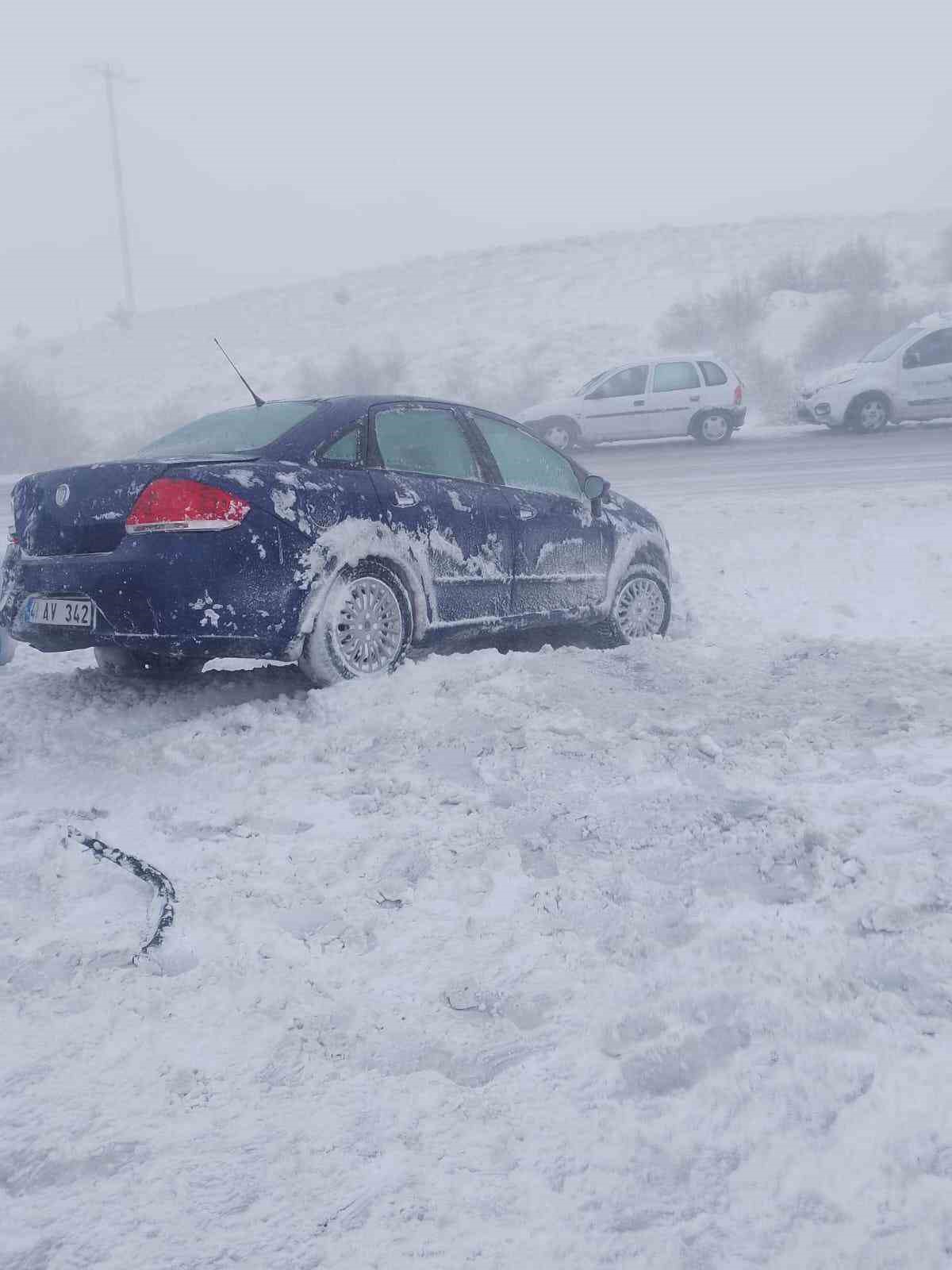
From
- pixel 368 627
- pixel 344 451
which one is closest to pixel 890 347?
pixel 344 451

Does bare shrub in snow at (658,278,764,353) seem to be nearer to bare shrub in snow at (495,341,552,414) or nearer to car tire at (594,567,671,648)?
bare shrub in snow at (495,341,552,414)

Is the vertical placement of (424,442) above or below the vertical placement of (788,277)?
below

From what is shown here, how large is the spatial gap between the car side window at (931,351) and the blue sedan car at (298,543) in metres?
14.0

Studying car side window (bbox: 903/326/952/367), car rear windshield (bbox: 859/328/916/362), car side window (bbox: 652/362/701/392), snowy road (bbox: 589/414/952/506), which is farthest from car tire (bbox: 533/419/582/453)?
car side window (bbox: 903/326/952/367)

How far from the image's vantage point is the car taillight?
4531 millimetres

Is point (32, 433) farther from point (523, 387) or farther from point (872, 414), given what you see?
point (872, 414)

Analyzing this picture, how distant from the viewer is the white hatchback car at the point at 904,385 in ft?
59.1

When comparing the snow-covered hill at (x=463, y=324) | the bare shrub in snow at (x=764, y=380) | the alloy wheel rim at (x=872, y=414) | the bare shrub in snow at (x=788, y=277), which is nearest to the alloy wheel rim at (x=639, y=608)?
the alloy wheel rim at (x=872, y=414)

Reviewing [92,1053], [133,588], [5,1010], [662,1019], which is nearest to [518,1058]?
[662,1019]

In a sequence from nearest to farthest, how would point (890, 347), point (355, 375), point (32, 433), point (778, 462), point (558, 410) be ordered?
point (778, 462) < point (890, 347) < point (558, 410) < point (32, 433) < point (355, 375)

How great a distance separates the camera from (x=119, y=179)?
4738 centimetres

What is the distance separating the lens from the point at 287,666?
18.8ft

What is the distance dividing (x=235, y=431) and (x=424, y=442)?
1.01 meters

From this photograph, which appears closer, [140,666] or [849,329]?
[140,666]
